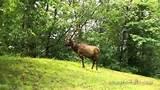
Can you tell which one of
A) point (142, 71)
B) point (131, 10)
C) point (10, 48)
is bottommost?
point (142, 71)

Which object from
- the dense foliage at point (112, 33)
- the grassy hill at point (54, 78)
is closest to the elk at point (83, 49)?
the grassy hill at point (54, 78)

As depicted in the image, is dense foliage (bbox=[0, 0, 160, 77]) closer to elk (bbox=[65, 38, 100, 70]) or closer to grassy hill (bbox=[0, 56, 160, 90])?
elk (bbox=[65, 38, 100, 70])

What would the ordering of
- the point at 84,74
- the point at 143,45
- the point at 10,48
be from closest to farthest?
1. the point at 84,74
2. the point at 10,48
3. the point at 143,45

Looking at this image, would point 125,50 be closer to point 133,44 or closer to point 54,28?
point 133,44

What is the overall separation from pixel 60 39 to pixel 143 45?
21.6 feet

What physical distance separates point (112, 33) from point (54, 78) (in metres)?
16.7

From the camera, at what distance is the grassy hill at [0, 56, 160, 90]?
62.0 feet

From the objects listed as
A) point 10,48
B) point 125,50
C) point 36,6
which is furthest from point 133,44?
point 36,6

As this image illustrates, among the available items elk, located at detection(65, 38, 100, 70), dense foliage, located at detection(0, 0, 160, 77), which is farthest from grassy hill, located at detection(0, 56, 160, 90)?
dense foliage, located at detection(0, 0, 160, 77)

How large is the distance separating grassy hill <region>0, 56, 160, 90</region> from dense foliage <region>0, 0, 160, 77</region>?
8.35 metres

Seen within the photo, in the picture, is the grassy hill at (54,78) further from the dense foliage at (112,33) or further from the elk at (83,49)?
the dense foliage at (112,33)

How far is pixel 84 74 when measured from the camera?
23.0 metres

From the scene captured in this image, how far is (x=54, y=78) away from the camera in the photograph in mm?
20984

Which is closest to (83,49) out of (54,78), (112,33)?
(54,78)
